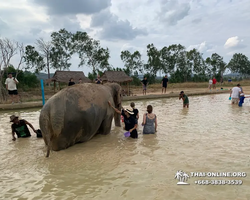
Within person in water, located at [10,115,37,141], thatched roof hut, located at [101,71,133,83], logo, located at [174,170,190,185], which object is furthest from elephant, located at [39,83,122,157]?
thatched roof hut, located at [101,71,133,83]

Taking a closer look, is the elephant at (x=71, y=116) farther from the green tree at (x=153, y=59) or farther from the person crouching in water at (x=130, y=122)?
the green tree at (x=153, y=59)

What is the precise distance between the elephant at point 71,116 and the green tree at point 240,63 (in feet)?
187

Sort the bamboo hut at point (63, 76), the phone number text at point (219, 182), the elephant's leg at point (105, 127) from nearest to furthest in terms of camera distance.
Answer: the phone number text at point (219, 182) → the elephant's leg at point (105, 127) → the bamboo hut at point (63, 76)

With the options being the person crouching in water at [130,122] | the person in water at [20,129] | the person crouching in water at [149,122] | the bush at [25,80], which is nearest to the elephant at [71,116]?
the person crouching in water at [130,122]

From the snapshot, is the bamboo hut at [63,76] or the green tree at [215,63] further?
the green tree at [215,63]

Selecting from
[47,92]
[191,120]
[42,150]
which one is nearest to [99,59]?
[47,92]

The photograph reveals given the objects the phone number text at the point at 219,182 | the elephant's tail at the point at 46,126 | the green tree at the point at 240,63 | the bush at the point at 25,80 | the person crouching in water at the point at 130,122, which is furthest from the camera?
the green tree at the point at 240,63

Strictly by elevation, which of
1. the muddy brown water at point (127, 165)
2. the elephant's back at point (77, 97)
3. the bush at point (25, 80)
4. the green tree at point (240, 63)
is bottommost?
the muddy brown water at point (127, 165)

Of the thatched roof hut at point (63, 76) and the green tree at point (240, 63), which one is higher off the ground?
the green tree at point (240, 63)

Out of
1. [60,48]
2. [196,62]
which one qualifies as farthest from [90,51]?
[196,62]

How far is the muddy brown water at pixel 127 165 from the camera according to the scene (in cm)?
328

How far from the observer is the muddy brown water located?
328 centimetres

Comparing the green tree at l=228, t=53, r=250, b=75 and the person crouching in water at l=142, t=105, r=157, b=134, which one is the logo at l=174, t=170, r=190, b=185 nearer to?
the person crouching in water at l=142, t=105, r=157, b=134

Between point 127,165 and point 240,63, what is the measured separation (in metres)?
58.4
